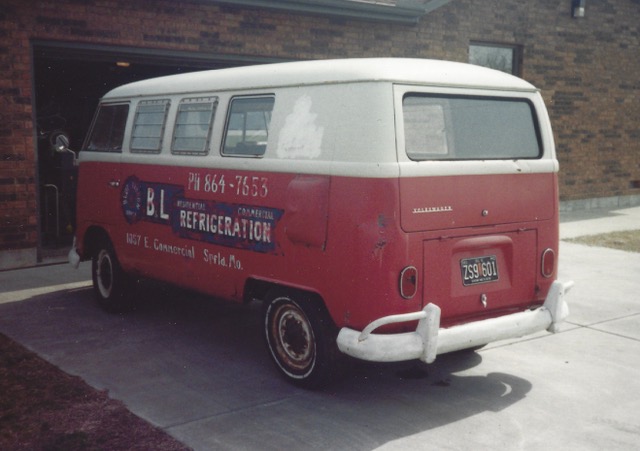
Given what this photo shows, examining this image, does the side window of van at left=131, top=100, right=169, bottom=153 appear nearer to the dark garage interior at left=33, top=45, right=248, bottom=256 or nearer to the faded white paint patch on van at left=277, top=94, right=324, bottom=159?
the faded white paint patch on van at left=277, top=94, right=324, bottom=159

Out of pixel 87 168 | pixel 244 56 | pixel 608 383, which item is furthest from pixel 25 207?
pixel 608 383

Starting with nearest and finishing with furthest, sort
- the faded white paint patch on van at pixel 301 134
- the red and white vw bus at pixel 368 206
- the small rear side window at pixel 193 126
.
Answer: the red and white vw bus at pixel 368 206 → the faded white paint patch on van at pixel 301 134 → the small rear side window at pixel 193 126

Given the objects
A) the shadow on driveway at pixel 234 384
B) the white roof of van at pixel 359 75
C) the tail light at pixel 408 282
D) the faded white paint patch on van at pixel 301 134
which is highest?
the white roof of van at pixel 359 75

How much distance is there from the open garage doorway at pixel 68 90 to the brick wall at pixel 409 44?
0.23 meters

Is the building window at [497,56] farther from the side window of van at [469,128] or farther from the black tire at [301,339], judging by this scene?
the black tire at [301,339]

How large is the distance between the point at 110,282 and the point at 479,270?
3906mm

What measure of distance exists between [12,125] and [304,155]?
17.7 feet

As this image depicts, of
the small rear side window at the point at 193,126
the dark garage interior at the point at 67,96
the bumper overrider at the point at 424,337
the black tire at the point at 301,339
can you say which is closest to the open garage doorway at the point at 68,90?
the dark garage interior at the point at 67,96

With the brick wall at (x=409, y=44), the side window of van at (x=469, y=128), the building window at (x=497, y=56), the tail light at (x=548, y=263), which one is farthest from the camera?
the building window at (x=497, y=56)

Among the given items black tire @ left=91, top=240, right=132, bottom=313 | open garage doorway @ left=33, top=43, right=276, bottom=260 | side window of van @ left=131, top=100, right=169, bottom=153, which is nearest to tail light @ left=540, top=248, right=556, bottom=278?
side window of van @ left=131, top=100, right=169, bottom=153

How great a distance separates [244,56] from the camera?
10.9 m

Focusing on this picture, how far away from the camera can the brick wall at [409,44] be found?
9.10 meters

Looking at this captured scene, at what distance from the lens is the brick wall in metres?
9.10

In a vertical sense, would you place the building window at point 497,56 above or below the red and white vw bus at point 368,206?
above
